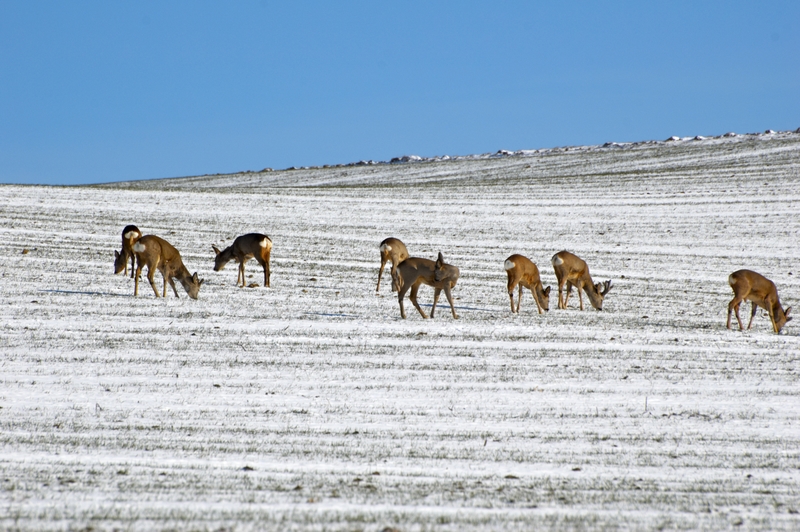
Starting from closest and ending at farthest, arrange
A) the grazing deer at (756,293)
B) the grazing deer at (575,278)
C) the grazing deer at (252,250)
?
the grazing deer at (756,293)
the grazing deer at (575,278)
the grazing deer at (252,250)

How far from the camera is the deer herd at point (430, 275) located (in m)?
15.9

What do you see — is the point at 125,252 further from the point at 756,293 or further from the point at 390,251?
the point at 756,293

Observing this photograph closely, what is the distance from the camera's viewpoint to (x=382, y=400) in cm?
957

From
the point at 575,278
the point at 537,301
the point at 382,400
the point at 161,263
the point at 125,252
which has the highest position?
the point at 125,252

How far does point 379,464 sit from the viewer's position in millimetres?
7137

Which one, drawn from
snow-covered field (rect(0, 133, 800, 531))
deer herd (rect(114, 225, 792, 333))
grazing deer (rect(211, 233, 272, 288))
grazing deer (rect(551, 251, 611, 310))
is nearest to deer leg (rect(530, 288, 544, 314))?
deer herd (rect(114, 225, 792, 333))

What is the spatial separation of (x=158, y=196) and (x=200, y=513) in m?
34.5

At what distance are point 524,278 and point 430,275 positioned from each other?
10.1 ft

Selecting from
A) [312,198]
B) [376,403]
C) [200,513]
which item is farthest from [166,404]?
[312,198]

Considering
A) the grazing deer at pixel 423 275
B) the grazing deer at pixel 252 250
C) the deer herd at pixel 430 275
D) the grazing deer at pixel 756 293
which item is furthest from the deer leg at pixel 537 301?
the grazing deer at pixel 252 250

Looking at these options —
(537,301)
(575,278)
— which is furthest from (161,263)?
(575,278)

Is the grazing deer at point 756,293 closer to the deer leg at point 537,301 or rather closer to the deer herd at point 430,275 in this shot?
the deer herd at point 430,275

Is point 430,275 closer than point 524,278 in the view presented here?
Yes

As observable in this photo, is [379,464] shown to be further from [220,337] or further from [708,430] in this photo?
[220,337]
